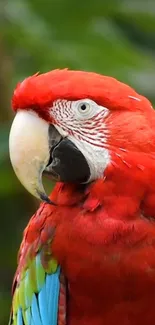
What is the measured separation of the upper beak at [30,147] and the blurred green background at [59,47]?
45 centimetres

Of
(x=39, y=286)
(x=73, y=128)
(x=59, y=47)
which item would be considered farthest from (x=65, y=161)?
(x=59, y=47)

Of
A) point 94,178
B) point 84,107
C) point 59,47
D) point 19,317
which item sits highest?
point 59,47

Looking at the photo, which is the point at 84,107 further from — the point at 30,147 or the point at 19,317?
the point at 19,317

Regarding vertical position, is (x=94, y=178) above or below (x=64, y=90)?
below

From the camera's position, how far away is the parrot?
159cm

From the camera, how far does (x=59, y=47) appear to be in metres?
2.10

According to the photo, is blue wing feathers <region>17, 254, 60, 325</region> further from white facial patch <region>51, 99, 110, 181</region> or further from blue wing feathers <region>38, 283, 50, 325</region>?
white facial patch <region>51, 99, 110, 181</region>

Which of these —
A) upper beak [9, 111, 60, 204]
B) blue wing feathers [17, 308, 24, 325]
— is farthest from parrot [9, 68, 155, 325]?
blue wing feathers [17, 308, 24, 325]

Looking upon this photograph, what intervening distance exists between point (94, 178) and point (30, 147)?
0.14 m

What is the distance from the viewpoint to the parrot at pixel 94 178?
1.59 metres

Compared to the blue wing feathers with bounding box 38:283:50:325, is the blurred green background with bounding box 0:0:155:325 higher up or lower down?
higher up

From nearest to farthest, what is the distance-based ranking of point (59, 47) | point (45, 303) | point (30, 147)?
point (30, 147)
point (45, 303)
point (59, 47)

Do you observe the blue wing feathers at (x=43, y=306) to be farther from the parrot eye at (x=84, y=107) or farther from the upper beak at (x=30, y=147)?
the parrot eye at (x=84, y=107)

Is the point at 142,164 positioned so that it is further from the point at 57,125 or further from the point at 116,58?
the point at 116,58
